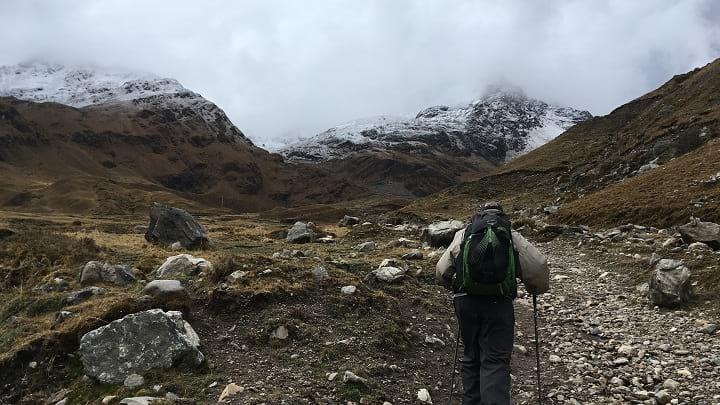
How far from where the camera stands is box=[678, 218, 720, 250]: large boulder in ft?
48.2

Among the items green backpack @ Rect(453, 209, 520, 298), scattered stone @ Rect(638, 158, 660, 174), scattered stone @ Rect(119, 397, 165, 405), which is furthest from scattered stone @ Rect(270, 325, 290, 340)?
scattered stone @ Rect(638, 158, 660, 174)

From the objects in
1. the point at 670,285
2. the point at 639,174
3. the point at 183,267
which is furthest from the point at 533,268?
the point at 639,174

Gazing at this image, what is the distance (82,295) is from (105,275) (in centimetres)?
181

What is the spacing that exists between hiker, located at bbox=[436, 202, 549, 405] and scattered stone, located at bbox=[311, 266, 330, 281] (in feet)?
18.8

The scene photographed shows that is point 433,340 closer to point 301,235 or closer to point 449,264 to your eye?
point 449,264

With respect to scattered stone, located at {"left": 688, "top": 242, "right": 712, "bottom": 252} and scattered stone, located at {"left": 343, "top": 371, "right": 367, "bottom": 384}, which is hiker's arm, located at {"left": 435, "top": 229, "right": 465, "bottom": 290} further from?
scattered stone, located at {"left": 688, "top": 242, "right": 712, "bottom": 252}

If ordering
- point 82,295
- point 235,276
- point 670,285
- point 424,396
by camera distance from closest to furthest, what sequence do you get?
1. point 424,396
2. point 670,285
3. point 82,295
4. point 235,276

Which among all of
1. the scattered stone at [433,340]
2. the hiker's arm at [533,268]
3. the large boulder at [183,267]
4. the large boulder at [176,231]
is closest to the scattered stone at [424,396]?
the scattered stone at [433,340]

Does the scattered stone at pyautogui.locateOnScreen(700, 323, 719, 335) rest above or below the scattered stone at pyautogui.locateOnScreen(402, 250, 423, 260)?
below

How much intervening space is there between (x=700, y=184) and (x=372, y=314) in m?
19.5

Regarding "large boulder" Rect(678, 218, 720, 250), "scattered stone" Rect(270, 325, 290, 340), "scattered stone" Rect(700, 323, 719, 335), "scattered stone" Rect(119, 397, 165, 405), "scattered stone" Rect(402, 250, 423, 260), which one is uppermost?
"large boulder" Rect(678, 218, 720, 250)

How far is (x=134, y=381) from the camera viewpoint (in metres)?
7.96

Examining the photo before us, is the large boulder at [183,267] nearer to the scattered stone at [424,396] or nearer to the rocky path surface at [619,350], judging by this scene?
the scattered stone at [424,396]

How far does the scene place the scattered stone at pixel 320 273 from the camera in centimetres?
1252
